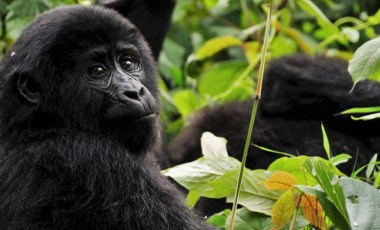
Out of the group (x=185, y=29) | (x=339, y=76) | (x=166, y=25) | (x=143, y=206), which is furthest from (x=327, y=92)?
(x=143, y=206)

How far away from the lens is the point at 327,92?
17.7ft

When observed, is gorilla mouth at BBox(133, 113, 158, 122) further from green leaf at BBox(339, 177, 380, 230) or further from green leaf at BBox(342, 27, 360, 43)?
green leaf at BBox(342, 27, 360, 43)

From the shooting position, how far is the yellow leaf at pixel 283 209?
3.28m

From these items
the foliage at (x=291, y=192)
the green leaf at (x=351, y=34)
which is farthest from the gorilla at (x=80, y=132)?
the green leaf at (x=351, y=34)

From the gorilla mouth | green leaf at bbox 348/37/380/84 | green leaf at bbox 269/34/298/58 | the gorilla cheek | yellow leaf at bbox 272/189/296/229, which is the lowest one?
yellow leaf at bbox 272/189/296/229

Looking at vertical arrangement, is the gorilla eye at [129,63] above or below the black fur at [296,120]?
above

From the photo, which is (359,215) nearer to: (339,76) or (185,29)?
(339,76)

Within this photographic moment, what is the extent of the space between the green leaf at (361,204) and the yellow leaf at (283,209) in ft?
0.75

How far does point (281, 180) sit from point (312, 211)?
0.55 feet

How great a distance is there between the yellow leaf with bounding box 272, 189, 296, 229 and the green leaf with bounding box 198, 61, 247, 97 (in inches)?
113

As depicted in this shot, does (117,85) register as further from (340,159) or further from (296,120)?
(296,120)

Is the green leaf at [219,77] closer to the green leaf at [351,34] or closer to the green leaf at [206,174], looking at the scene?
the green leaf at [351,34]

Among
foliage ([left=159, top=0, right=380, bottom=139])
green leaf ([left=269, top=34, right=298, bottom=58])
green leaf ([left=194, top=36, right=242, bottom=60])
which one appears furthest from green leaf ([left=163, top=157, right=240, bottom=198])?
green leaf ([left=269, top=34, right=298, bottom=58])

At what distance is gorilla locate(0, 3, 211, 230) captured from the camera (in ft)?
11.0
